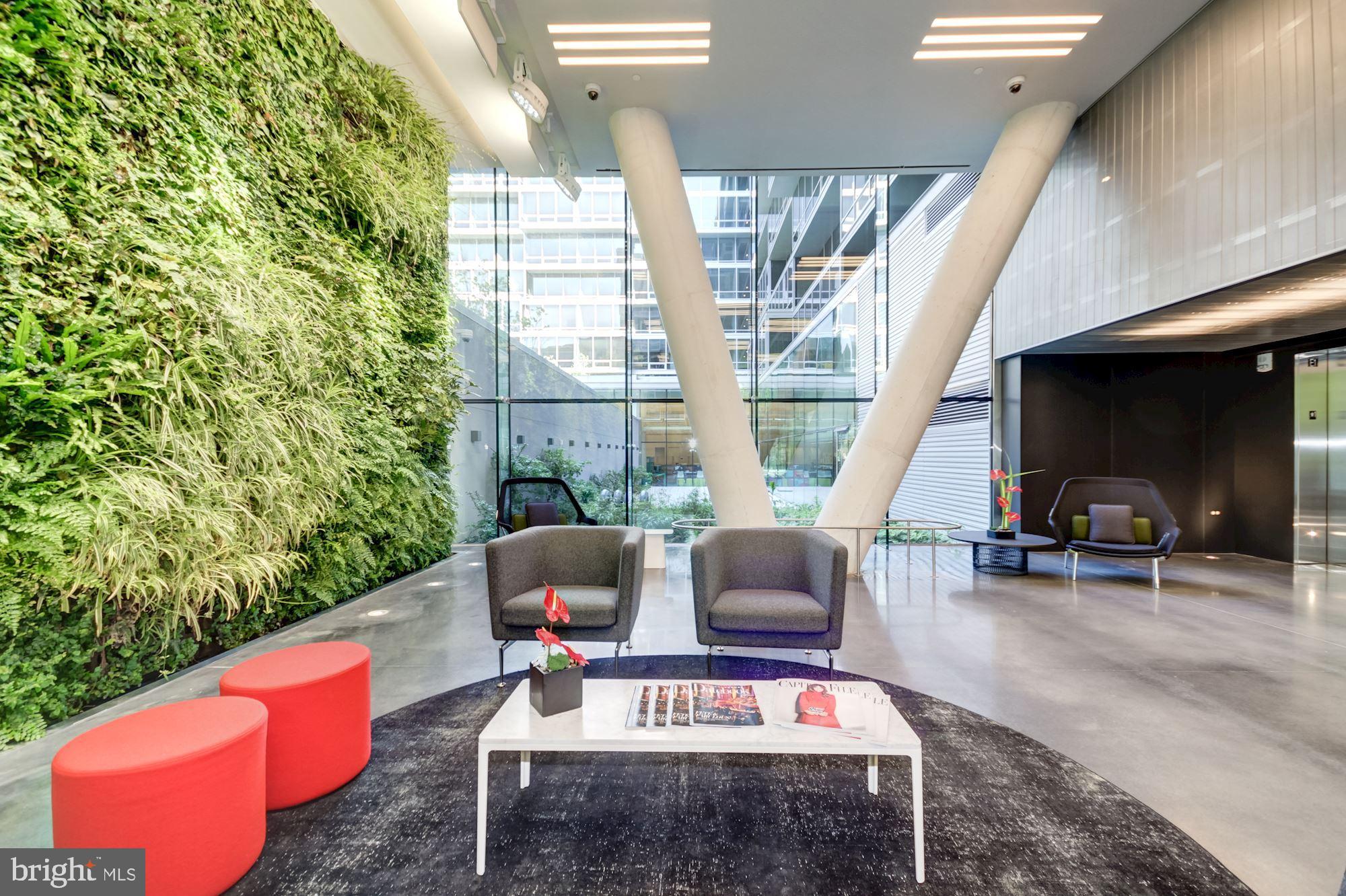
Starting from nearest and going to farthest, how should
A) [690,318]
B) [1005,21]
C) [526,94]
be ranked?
[1005,21], [526,94], [690,318]

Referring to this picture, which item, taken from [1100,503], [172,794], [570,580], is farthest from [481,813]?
[1100,503]

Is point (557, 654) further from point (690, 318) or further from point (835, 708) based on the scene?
point (690, 318)

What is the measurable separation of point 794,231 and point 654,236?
12.0 ft

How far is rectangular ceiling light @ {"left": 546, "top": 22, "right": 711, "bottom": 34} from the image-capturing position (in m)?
4.65

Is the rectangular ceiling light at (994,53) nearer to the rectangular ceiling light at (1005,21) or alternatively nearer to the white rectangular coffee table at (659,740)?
the rectangular ceiling light at (1005,21)

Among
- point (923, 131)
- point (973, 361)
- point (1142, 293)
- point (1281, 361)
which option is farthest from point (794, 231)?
point (1281, 361)

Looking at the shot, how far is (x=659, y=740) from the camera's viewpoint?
1.85 m

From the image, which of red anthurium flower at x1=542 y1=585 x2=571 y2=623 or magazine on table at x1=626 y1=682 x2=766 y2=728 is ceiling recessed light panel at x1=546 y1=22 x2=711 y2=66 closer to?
red anthurium flower at x1=542 y1=585 x2=571 y2=623

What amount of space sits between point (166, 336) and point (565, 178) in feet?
14.1

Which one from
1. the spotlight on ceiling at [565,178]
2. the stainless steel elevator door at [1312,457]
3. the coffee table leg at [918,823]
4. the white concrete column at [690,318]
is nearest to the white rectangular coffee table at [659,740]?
the coffee table leg at [918,823]

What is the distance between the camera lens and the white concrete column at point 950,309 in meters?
5.51

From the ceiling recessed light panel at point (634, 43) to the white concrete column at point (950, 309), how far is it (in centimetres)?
303

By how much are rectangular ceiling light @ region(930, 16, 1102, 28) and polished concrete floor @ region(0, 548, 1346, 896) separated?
16.1 ft

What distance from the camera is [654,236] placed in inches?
217
